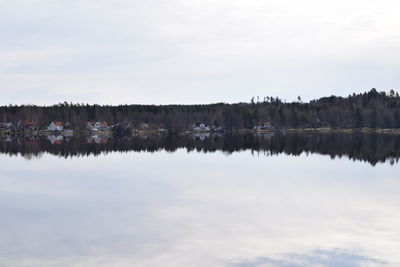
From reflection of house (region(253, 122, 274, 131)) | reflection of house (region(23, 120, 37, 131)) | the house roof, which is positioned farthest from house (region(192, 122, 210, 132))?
the house roof

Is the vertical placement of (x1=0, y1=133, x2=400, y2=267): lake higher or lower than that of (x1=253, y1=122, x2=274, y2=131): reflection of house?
lower

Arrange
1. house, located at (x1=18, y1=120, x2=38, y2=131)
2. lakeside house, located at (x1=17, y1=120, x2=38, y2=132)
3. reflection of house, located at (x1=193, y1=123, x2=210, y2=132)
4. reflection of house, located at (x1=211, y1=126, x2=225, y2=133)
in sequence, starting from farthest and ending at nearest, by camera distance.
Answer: reflection of house, located at (x1=193, y1=123, x2=210, y2=132)
reflection of house, located at (x1=211, y1=126, x2=225, y2=133)
house, located at (x1=18, y1=120, x2=38, y2=131)
lakeside house, located at (x1=17, y1=120, x2=38, y2=132)

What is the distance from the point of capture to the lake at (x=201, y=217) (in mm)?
15656

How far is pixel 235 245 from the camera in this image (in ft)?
54.9

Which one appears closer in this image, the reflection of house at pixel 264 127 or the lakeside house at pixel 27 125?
the lakeside house at pixel 27 125

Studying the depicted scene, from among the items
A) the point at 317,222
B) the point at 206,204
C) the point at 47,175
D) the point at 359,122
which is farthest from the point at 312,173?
the point at 359,122

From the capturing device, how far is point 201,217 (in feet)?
69.8

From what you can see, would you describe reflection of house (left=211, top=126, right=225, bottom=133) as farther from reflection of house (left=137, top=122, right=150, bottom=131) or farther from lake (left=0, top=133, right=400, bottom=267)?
lake (left=0, top=133, right=400, bottom=267)

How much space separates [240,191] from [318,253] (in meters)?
12.9

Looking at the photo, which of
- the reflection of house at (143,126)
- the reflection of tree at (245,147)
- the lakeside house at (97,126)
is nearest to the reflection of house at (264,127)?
the reflection of house at (143,126)

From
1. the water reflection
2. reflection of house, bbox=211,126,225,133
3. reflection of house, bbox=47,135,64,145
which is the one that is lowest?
the water reflection

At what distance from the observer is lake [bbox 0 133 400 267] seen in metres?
15.7

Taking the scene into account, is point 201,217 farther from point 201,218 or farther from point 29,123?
point 29,123

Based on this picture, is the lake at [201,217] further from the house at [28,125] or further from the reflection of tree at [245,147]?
the house at [28,125]
